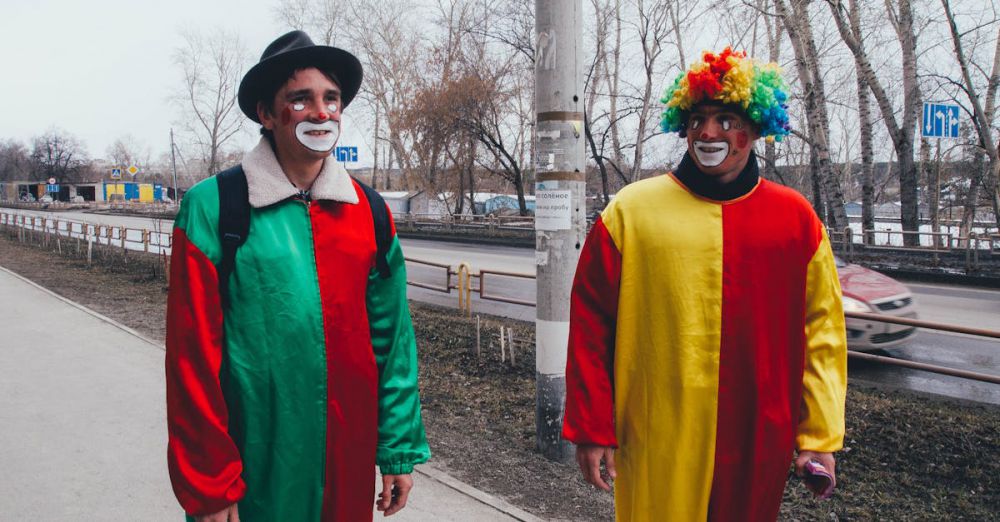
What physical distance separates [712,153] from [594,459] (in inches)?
39.7

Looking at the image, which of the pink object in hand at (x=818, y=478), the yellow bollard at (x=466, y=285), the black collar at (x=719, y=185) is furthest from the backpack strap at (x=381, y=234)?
the yellow bollard at (x=466, y=285)

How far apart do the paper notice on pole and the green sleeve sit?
2.49m

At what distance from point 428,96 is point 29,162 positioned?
104 metres

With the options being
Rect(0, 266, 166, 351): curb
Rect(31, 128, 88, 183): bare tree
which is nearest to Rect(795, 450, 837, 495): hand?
Rect(0, 266, 166, 351): curb

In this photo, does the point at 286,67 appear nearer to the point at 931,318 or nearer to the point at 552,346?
the point at 552,346

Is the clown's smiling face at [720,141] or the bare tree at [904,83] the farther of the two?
the bare tree at [904,83]

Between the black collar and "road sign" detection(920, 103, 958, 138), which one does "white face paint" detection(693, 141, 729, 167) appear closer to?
the black collar

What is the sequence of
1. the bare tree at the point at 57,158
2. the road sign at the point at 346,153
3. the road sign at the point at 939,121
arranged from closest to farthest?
the road sign at the point at 939,121
the road sign at the point at 346,153
the bare tree at the point at 57,158

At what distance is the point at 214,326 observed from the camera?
6.67 ft

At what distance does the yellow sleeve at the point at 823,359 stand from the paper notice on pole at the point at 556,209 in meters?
2.51

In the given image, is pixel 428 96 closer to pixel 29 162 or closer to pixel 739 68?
pixel 739 68

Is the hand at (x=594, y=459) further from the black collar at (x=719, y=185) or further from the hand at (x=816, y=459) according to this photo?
the black collar at (x=719, y=185)

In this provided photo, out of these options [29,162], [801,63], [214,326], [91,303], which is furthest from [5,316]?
[29,162]

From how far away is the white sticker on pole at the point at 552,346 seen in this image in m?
4.85
